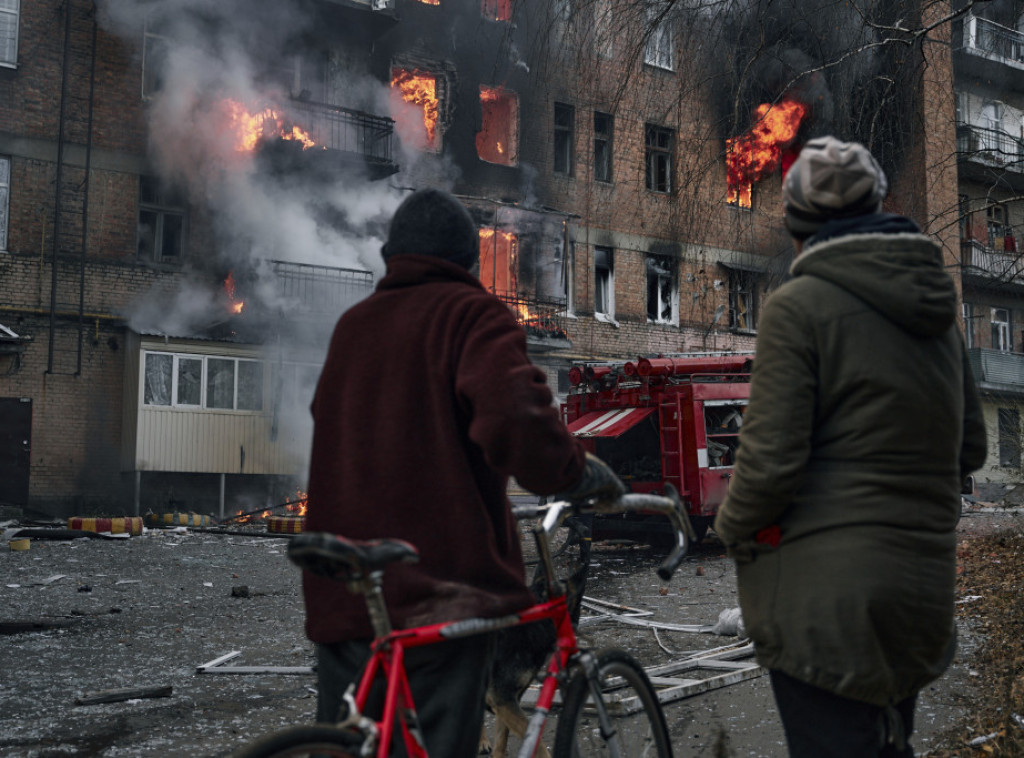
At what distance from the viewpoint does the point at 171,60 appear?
65.1 ft

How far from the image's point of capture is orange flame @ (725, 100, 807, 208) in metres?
6.82

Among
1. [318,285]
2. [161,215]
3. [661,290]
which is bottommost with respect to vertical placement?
[318,285]

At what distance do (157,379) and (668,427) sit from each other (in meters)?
10.4

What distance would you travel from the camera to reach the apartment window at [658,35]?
6352 mm

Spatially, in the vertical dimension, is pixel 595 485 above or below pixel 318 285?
below

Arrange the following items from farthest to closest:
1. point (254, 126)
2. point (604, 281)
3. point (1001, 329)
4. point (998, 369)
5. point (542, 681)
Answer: point (1001, 329) < point (998, 369) < point (604, 281) < point (254, 126) < point (542, 681)

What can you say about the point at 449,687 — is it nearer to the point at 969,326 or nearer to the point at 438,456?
the point at 438,456

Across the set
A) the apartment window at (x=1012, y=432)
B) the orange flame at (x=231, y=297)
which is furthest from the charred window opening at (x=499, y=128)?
the apartment window at (x=1012, y=432)

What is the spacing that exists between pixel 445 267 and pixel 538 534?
0.82m

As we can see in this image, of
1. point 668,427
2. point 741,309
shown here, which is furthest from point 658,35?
point 741,309

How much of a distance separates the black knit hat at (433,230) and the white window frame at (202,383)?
56.1ft

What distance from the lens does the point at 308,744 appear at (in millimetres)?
1922

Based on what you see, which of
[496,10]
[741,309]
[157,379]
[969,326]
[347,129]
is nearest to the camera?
[157,379]

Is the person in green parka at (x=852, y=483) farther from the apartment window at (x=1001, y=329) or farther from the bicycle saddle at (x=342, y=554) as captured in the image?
the apartment window at (x=1001, y=329)
